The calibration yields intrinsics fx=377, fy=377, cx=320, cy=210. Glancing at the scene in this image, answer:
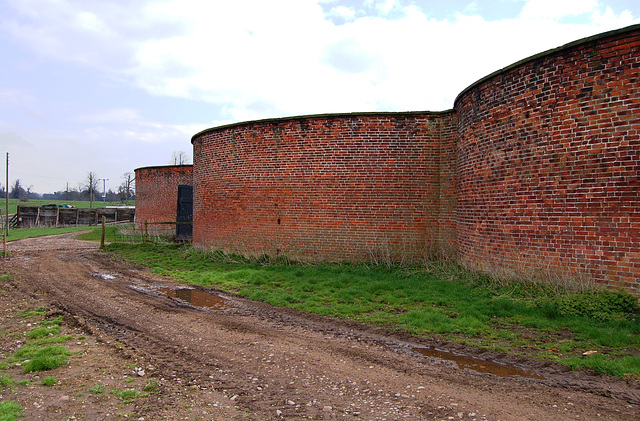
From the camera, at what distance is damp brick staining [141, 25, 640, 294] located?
19.2 ft

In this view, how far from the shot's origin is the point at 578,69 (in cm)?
623

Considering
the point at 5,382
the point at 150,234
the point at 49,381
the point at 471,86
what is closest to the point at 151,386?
the point at 49,381

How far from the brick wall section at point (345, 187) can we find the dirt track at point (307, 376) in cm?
427

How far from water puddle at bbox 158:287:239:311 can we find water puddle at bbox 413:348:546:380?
152 inches

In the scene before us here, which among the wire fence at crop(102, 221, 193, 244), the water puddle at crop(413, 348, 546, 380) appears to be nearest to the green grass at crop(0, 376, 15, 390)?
the water puddle at crop(413, 348, 546, 380)

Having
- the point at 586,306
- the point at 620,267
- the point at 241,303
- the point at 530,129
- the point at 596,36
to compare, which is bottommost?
the point at 241,303

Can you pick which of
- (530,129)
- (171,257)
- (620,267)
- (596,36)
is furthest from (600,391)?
(171,257)

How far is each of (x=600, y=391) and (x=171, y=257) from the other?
1244 cm

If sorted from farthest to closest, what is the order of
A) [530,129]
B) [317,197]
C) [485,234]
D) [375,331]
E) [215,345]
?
1. [317,197]
2. [485,234]
3. [530,129]
4. [375,331]
5. [215,345]

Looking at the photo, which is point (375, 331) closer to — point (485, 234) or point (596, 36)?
point (485, 234)

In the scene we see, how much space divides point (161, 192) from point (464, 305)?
20.2 metres

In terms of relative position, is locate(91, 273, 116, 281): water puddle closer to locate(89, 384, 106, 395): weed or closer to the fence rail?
locate(89, 384, 106, 395): weed

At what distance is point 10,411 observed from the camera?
3199mm

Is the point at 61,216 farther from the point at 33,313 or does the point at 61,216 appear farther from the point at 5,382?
the point at 5,382
